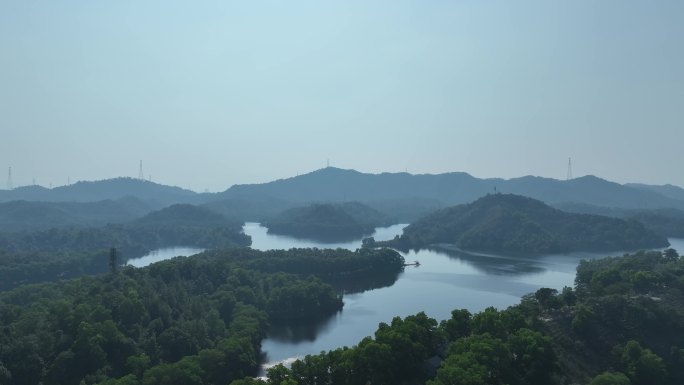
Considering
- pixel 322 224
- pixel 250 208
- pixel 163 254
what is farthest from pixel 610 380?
pixel 250 208

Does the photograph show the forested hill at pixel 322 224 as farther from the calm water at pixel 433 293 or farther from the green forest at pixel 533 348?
the green forest at pixel 533 348

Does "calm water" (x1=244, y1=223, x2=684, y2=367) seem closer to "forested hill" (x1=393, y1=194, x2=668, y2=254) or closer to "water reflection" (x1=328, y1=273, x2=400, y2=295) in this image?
"water reflection" (x1=328, y1=273, x2=400, y2=295)

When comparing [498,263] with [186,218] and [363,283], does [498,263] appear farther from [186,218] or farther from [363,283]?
[186,218]

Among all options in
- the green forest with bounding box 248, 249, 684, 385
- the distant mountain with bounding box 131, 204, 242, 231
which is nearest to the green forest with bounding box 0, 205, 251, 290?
the distant mountain with bounding box 131, 204, 242, 231

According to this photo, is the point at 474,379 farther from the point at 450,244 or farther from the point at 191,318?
the point at 450,244

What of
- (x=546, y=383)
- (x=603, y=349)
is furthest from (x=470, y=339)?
(x=603, y=349)
